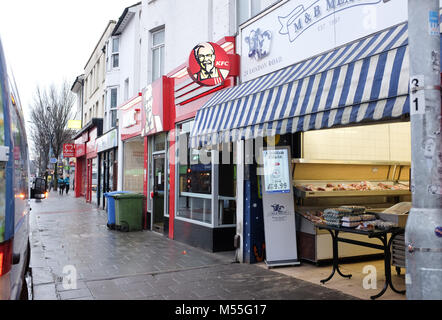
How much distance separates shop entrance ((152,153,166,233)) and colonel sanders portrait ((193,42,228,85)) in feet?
14.7

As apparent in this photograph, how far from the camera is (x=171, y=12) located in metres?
10.9

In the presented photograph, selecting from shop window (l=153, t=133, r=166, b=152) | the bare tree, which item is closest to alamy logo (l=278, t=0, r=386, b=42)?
shop window (l=153, t=133, r=166, b=152)

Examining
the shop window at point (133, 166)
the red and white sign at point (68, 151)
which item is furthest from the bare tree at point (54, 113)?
the shop window at point (133, 166)

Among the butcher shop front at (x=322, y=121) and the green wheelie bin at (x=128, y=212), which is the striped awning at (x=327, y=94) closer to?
the butcher shop front at (x=322, y=121)

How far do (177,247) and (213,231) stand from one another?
122 cm

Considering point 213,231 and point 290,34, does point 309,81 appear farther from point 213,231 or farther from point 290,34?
point 213,231

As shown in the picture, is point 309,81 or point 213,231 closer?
point 309,81

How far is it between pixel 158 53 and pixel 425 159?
36.2 ft

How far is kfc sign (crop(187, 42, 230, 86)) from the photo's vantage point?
7.29 meters

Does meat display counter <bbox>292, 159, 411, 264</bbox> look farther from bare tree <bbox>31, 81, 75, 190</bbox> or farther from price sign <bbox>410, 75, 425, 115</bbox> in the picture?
bare tree <bbox>31, 81, 75, 190</bbox>

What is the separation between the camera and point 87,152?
78.8 feet

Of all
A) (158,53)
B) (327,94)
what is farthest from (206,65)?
(158,53)
